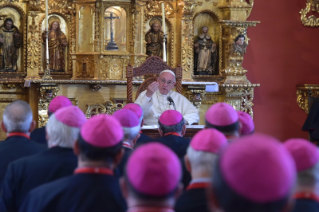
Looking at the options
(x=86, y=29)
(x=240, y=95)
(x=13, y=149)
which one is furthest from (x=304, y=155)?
(x=240, y=95)

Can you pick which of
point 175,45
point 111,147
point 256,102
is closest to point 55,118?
point 111,147

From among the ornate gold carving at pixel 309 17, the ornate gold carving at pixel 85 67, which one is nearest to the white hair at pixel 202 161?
the ornate gold carving at pixel 85 67

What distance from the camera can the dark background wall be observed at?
34.2 feet

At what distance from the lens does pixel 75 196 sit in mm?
2371

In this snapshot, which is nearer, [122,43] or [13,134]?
[13,134]

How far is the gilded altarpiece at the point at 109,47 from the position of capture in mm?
9289

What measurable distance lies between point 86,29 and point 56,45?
1.98ft

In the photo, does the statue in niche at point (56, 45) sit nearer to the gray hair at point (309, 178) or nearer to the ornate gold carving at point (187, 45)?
the ornate gold carving at point (187, 45)

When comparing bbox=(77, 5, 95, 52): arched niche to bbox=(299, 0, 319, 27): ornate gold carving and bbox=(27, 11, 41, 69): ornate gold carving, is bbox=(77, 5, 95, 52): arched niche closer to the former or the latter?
bbox=(27, 11, 41, 69): ornate gold carving

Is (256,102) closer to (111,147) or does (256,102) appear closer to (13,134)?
(13,134)

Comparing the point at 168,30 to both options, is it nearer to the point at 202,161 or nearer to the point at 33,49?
the point at 33,49

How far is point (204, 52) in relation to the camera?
32.8 ft

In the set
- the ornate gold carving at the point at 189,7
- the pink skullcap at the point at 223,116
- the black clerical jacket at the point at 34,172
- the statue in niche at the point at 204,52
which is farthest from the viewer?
the statue in niche at the point at 204,52

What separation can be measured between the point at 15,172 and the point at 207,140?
1.11 metres
